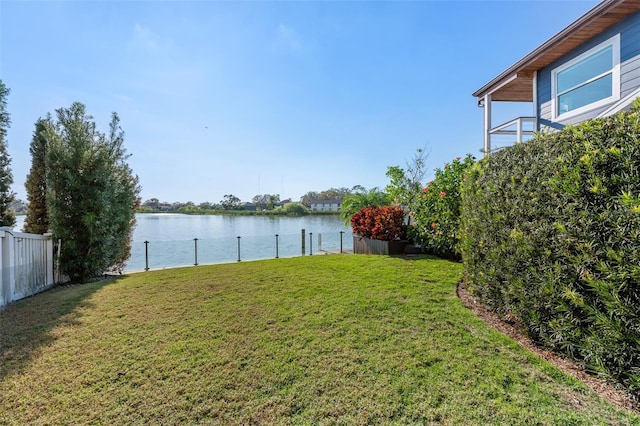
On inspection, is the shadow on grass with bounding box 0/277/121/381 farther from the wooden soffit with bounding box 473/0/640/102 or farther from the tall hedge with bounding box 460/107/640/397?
the wooden soffit with bounding box 473/0/640/102

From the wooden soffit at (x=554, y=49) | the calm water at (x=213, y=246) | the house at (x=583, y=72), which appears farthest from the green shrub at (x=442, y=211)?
the calm water at (x=213, y=246)

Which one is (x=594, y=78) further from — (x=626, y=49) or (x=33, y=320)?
(x=33, y=320)

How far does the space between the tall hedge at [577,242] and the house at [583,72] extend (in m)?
1.64

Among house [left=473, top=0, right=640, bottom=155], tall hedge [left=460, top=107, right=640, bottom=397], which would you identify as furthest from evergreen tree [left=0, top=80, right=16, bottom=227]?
house [left=473, top=0, right=640, bottom=155]

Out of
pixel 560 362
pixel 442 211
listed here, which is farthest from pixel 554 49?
pixel 560 362

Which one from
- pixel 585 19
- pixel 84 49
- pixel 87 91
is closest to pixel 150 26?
pixel 84 49

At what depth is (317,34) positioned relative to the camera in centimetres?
747

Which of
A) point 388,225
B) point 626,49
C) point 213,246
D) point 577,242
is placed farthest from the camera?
point 213,246

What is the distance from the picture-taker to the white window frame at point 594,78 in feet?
16.8

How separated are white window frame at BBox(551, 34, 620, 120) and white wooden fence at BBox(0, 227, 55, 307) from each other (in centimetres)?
1016

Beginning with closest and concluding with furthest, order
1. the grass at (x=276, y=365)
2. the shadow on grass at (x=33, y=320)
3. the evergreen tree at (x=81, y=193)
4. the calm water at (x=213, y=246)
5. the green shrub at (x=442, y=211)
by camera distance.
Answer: the grass at (x=276, y=365) → the shadow on grass at (x=33, y=320) → the evergreen tree at (x=81, y=193) → the green shrub at (x=442, y=211) → the calm water at (x=213, y=246)

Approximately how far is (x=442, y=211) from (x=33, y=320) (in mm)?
7177

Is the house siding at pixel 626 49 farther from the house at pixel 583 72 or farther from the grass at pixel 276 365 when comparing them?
the grass at pixel 276 365

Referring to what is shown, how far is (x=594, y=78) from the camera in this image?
5.61 metres
